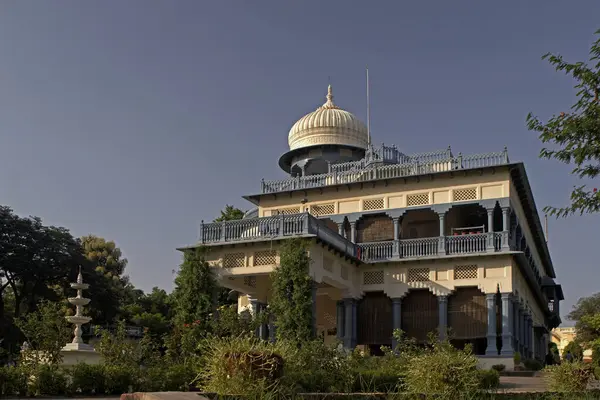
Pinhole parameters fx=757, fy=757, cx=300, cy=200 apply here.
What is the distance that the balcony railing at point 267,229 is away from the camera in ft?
88.1

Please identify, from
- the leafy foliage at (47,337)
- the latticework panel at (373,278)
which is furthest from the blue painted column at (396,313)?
the leafy foliage at (47,337)

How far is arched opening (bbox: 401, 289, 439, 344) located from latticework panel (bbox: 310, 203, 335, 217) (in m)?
4.89

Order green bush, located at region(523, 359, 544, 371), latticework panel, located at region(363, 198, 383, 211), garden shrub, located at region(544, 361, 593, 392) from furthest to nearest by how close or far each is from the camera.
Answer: latticework panel, located at region(363, 198, 383, 211)
green bush, located at region(523, 359, 544, 371)
garden shrub, located at region(544, 361, 593, 392)

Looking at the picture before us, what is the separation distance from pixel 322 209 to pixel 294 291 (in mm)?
7016

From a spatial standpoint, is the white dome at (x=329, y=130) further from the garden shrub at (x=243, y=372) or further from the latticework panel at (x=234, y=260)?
the garden shrub at (x=243, y=372)

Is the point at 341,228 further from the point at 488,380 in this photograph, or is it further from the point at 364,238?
the point at 488,380

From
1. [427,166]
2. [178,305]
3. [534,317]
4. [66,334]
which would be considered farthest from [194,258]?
[534,317]

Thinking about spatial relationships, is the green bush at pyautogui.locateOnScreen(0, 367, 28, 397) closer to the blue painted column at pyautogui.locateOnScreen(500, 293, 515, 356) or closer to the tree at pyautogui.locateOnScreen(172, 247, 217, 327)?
the tree at pyautogui.locateOnScreen(172, 247, 217, 327)

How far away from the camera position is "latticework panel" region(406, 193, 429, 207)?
3103 centimetres

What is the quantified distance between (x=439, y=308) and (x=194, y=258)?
999 cm

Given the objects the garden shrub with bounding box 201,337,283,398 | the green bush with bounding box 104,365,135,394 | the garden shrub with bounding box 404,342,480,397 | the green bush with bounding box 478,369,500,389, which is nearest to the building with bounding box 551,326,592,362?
the green bush with bounding box 478,369,500,389

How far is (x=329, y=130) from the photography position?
36719 millimetres

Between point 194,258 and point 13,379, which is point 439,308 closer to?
point 194,258

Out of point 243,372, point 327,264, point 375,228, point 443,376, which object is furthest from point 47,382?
point 375,228
